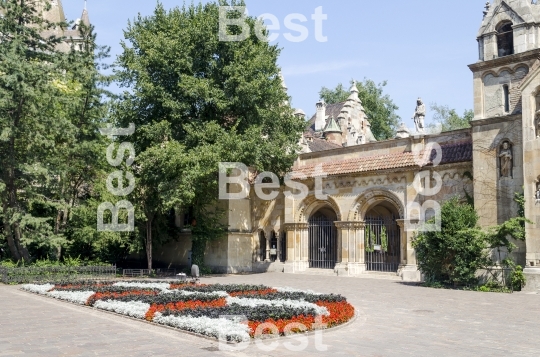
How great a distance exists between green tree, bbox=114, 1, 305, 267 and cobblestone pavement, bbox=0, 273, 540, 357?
421 inches

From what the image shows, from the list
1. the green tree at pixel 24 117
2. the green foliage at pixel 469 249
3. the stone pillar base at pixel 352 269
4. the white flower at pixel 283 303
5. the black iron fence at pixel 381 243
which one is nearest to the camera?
the white flower at pixel 283 303

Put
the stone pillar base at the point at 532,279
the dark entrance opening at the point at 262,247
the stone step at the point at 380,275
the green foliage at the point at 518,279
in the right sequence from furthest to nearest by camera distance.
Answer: the dark entrance opening at the point at 262,247
the stone step at the point at 380,275
the green foliage at the point at 518,279
the stone pillar base at the point at 532,279

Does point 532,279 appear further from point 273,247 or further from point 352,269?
point 273,247

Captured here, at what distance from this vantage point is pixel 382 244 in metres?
29.8

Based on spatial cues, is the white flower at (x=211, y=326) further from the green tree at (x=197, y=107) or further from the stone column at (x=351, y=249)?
the stone column at (x=351, y=249)

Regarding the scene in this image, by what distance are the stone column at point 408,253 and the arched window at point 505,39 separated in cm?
891

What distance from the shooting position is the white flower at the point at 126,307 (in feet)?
44.6

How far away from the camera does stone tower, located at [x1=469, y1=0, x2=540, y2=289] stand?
21.9m

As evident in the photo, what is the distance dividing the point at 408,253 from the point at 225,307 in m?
15.6

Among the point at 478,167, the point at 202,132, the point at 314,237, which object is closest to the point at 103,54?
the point at 202,132

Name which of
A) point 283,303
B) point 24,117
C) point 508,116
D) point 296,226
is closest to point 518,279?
point 508,116

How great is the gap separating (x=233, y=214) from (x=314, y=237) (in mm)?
4947

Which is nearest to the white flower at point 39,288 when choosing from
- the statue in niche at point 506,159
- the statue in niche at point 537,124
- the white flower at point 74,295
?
the white flower at point 74,295

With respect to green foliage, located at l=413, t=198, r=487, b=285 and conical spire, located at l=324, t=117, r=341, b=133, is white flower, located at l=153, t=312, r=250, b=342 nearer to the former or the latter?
green foliage, located at l=413, t=198, r=487, b=285
